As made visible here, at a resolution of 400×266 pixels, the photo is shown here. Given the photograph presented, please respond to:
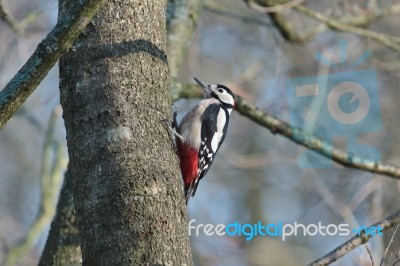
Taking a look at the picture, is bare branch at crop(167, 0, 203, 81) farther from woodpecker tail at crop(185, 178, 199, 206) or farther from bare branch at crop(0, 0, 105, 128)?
bare branch at crop(0, 0, 105, 128)

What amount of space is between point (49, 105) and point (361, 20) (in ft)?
9.29

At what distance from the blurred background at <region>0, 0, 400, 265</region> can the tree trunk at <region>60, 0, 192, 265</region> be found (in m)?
3.53

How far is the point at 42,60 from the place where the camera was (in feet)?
7.94

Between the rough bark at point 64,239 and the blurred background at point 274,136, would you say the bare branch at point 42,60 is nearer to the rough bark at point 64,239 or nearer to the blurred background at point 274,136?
the rough bark at point 64,239

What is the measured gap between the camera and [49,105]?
6.99 meters

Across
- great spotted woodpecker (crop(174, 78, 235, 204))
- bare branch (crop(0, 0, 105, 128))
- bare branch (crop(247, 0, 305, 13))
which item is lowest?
bare branch (crop(0, 0, 105, 128))

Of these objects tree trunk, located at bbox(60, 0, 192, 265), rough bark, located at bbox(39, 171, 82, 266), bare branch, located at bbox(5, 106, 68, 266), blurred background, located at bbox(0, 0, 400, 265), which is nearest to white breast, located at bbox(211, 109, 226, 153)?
rough bark, located at bbox(39, 171, 82, 266)

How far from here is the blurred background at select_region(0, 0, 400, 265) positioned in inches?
288

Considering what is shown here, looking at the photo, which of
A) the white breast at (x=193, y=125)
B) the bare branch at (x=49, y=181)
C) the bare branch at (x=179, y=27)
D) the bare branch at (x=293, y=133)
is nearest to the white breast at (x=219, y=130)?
the white breast at (x=193, y=125)

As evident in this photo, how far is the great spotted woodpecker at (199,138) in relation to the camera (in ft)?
15.2

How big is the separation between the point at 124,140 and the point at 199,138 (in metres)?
2.18

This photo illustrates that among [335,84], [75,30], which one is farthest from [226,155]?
[75,30]

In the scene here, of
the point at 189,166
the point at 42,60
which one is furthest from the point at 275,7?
the point at 42,60

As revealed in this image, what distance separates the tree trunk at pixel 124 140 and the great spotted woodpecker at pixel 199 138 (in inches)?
51.9
